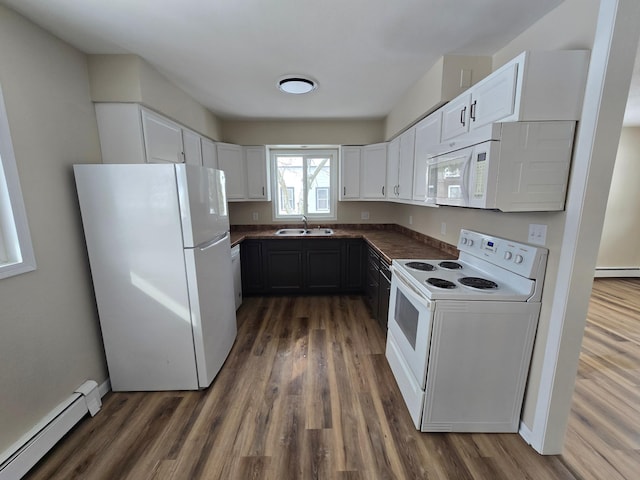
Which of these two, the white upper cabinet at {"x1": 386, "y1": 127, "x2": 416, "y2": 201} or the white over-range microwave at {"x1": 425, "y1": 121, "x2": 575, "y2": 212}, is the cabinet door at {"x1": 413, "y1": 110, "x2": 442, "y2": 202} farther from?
the white over-range microwave at {"x1": 425, "y1": 121, "x2": 575, "y2": 212}

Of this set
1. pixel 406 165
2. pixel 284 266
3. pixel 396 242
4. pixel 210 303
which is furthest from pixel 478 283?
pixel 284 266

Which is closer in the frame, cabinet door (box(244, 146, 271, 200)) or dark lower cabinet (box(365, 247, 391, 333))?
dark lower cabinet (box(365, 247, 391, 333))

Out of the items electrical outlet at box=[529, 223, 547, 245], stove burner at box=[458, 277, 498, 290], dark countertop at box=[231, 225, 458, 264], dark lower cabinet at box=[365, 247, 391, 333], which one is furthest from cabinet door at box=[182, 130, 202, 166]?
electrical outlet at box=[529, 223, 547, 245]

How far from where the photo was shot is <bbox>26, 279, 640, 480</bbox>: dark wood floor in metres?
1.38

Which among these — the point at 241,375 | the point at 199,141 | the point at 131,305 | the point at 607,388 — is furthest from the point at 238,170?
the point at 607,388

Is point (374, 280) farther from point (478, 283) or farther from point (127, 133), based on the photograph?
point (127, 133)

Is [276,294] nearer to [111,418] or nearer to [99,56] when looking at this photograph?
[111,418]

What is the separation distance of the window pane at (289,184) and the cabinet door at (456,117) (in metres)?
2.47

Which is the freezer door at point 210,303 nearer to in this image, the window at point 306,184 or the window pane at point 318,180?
the window at point 306,184

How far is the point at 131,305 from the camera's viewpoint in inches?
72.1

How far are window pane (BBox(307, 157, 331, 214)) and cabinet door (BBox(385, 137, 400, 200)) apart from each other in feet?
3.37

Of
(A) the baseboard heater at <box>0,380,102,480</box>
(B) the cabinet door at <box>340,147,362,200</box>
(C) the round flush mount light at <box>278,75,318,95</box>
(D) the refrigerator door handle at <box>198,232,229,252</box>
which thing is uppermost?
(C) the round flush mount light at <box>278,75,318,95</box>

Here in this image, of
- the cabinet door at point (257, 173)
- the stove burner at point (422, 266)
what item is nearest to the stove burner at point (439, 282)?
the stove burner at point (422, 266)

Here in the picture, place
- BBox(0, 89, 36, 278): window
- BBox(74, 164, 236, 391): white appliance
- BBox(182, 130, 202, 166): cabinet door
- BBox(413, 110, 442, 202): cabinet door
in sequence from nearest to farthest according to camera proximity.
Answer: BBox(0, 89, 36, 278): window, BBox(74, 164, 236, 391): white appliance, BBox(413, 110, 442, 202): cabinet door, BBox(182, 130, 202, 166): cabinet door
